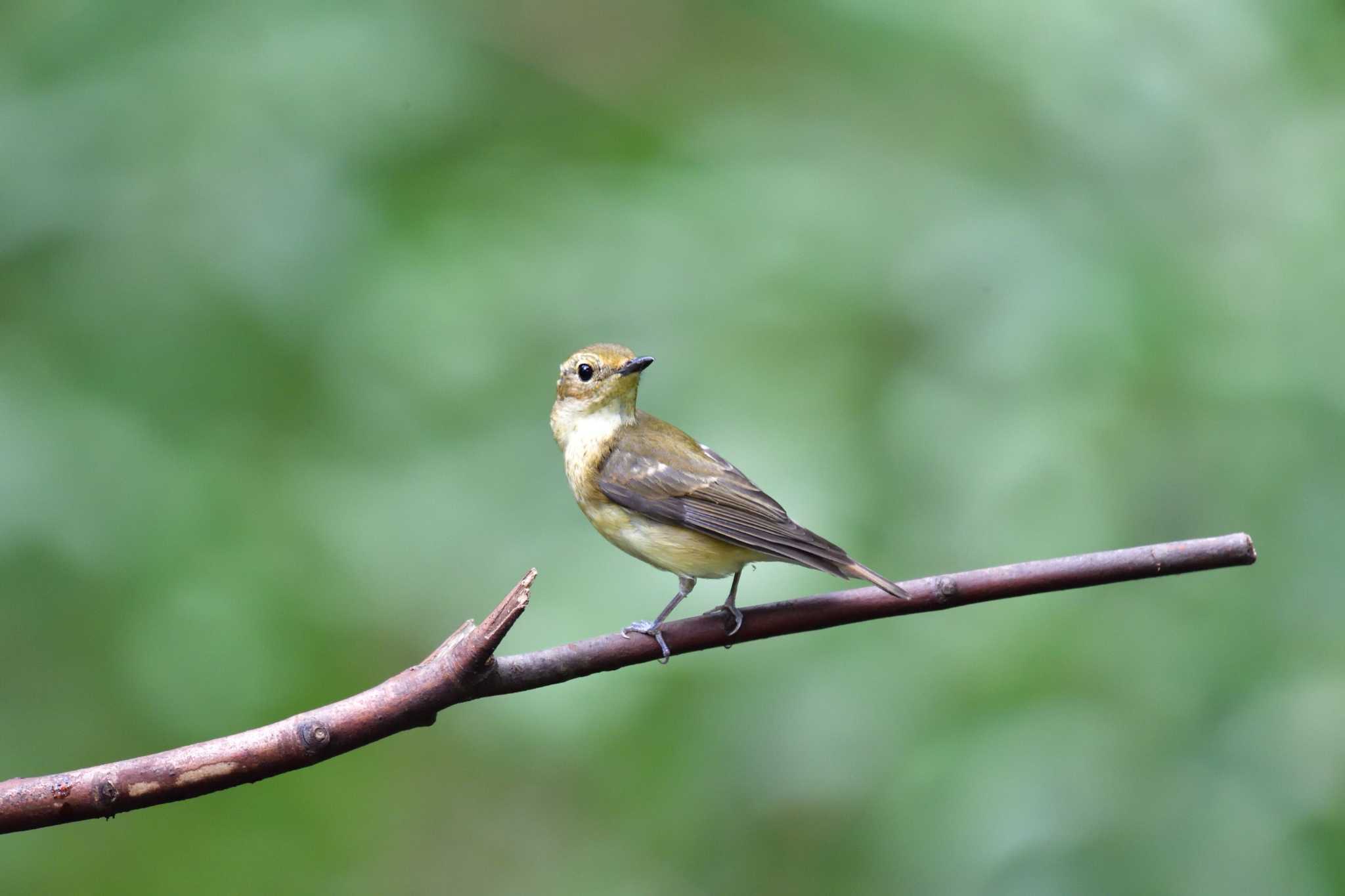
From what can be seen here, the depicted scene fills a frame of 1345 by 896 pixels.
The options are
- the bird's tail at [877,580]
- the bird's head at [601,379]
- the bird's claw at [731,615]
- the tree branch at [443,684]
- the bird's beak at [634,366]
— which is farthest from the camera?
the bird's head at [601,379]

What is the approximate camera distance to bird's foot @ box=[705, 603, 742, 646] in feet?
9.19

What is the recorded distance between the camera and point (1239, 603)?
11.1ft

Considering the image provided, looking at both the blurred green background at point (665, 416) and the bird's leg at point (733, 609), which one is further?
the blurred green background at point (665, 416)

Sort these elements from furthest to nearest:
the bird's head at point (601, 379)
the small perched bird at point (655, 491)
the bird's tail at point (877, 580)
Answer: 1. the bird's head at point (601, 379)
2. the small perched bird at point (655, 491)
3. the bird's tail at point (877, 580)

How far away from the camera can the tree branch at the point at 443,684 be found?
2.22 m

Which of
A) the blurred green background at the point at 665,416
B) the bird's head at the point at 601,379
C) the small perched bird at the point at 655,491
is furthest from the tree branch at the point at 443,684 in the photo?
the bird's head at the point at 601,379

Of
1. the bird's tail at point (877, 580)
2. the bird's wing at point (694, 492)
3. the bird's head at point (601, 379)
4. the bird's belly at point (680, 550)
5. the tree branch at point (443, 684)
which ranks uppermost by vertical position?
the bird's head at point (601, 379)

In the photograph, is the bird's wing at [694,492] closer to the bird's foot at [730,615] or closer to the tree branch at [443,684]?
the bird's foot at [730,615]

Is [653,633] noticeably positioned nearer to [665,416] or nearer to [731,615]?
[731,615]

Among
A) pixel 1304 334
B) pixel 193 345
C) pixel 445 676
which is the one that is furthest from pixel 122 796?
pixel 1304 334

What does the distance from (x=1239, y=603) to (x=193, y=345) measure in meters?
3.38

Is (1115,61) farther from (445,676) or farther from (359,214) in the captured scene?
(445,676)

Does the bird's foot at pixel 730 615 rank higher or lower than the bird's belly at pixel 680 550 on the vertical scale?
lower

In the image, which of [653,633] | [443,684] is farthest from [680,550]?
[443,684]
